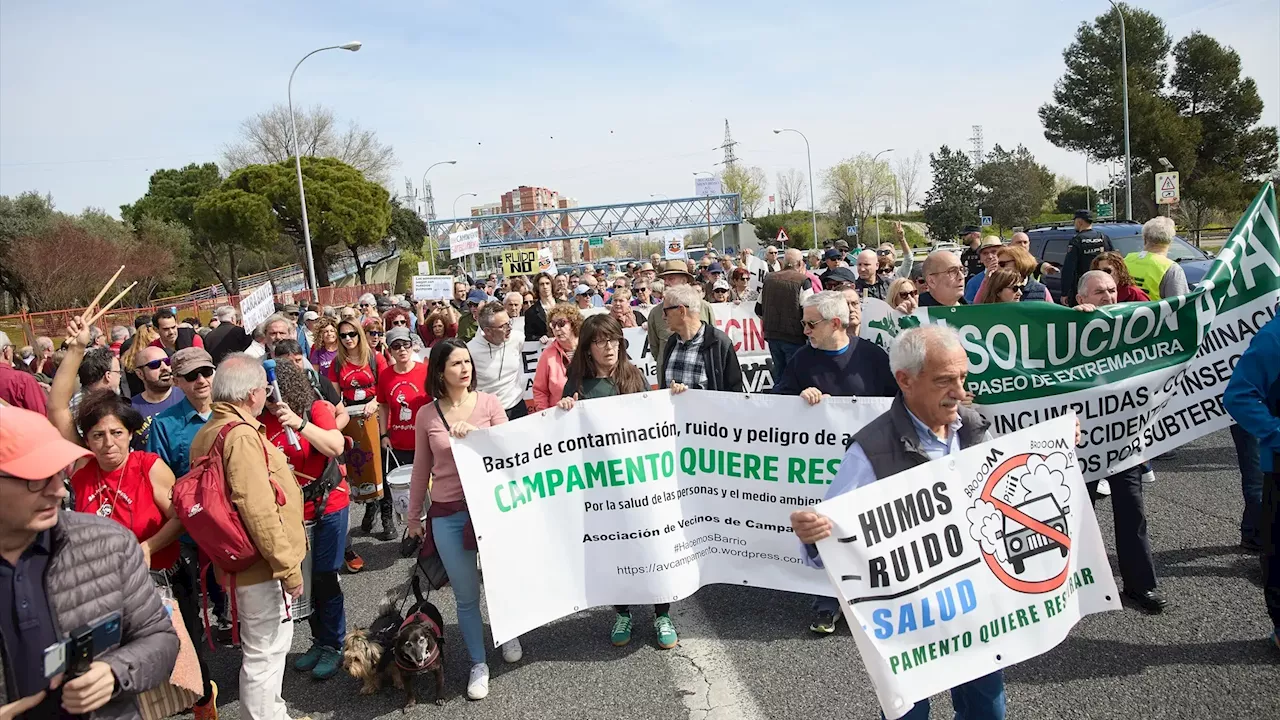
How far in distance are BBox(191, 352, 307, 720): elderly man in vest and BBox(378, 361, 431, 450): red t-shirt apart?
278 cm

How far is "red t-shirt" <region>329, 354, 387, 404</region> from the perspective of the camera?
272 inches

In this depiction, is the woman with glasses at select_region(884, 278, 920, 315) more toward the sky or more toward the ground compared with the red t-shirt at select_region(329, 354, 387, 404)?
more toward the sky

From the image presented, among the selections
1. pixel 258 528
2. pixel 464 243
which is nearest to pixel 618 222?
pixel 464 243

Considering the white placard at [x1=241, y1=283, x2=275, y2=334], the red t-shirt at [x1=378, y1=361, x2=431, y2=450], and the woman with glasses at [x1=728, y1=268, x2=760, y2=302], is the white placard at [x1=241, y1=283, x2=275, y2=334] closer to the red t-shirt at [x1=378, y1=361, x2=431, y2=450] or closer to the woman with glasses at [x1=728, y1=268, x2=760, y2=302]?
the red t-shirt at [x1=378, y1=361, x2=431, y2=450]

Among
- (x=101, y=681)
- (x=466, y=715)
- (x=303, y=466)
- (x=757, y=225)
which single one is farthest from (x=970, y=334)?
(x=757, y=225)

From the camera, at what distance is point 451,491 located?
4.19 meters

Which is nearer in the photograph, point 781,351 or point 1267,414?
point 1267,414

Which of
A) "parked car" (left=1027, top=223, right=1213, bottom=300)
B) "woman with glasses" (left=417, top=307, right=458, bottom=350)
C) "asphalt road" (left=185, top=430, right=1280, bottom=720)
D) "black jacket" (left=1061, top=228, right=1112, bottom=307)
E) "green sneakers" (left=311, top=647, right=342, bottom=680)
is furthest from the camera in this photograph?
"parked car" (left=1027, top=223, right=1213, bottom=300)

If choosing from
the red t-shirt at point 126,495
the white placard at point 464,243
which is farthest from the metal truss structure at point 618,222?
the red t-shirt at point 126,495

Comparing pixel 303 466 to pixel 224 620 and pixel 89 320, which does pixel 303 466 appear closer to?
pixel 224 620

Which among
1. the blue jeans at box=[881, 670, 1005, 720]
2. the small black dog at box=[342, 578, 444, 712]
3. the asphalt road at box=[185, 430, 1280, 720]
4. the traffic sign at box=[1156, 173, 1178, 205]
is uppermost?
the traffic sign at box=[1156, 173, 1178, 205]

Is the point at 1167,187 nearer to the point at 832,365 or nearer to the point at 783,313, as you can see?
the point at 783,313

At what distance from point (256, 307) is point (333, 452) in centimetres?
677

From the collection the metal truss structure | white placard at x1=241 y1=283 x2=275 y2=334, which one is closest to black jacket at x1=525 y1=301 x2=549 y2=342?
white placard at x1=241 y1=283 x2=275 y2=334
